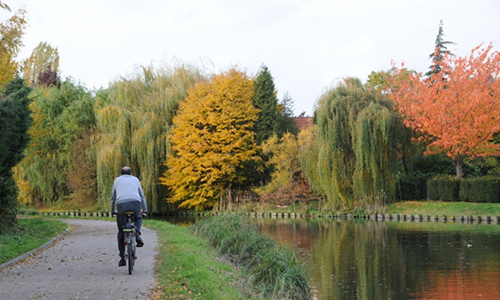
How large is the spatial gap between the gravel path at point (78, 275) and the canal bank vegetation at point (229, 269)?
14.2 inches

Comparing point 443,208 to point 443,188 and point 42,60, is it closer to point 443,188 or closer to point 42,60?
point 443,188

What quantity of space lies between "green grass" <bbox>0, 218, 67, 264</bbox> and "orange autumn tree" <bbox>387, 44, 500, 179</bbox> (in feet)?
66.7

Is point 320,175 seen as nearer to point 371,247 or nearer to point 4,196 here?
point 371,247

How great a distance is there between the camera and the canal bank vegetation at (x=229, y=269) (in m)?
9.41

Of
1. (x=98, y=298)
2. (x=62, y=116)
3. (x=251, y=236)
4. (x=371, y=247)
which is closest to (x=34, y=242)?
(x=251, y=236)

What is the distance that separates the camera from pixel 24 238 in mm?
17406

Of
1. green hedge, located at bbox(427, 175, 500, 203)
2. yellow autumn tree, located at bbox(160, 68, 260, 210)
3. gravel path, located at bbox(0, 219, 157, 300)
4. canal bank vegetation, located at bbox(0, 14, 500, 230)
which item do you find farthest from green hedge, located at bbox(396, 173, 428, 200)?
gravel path, located at bbox(0, 219, 157, 300)

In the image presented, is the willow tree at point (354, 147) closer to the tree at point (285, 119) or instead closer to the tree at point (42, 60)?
the tree at point (285, 119)

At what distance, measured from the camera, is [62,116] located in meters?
46.5

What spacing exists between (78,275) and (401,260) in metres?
9.37

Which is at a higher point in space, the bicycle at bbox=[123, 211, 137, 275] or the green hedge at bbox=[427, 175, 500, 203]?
the green hedge at bbox=[427, 175, 500, 203]

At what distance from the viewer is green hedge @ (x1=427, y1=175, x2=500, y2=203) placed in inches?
1266

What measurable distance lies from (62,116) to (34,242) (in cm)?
3176

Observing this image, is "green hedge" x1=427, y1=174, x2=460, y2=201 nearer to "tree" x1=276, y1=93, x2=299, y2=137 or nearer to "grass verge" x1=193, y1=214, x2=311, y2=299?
"tree" x1=276, y1=93, x2=299, y2=137
